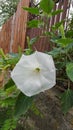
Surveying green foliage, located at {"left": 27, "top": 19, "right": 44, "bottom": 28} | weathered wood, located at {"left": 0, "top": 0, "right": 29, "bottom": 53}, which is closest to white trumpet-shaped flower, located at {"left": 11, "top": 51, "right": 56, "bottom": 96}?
green foliage, located at {"left": 27, "top": 19, "right": 44, "bottom": 28}

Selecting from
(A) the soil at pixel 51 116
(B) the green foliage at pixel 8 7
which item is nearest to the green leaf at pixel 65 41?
(A) the soil at pixel 51 116

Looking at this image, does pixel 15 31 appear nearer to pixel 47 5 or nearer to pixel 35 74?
pixel 47 5

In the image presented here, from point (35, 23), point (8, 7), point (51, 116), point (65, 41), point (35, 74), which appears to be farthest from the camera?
point (8, 7)

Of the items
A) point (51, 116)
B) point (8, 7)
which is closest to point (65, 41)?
point (51, 116)

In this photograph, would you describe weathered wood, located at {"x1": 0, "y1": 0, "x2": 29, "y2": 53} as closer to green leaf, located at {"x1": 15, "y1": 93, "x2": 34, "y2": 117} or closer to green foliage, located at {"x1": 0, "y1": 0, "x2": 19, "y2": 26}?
green leaf, located at {"x1": 15, "y1": 93, "x2": 34, "y2": 117}

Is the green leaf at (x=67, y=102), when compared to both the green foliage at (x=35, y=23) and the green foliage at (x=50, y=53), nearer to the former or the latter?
the green foliage at (x=50, y=53)

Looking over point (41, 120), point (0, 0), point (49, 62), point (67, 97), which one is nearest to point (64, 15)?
point (41, 120)

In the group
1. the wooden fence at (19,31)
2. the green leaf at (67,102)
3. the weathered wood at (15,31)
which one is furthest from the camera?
the weathered wood at (15,31)

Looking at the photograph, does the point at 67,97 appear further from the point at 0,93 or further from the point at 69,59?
the point at 0,93
